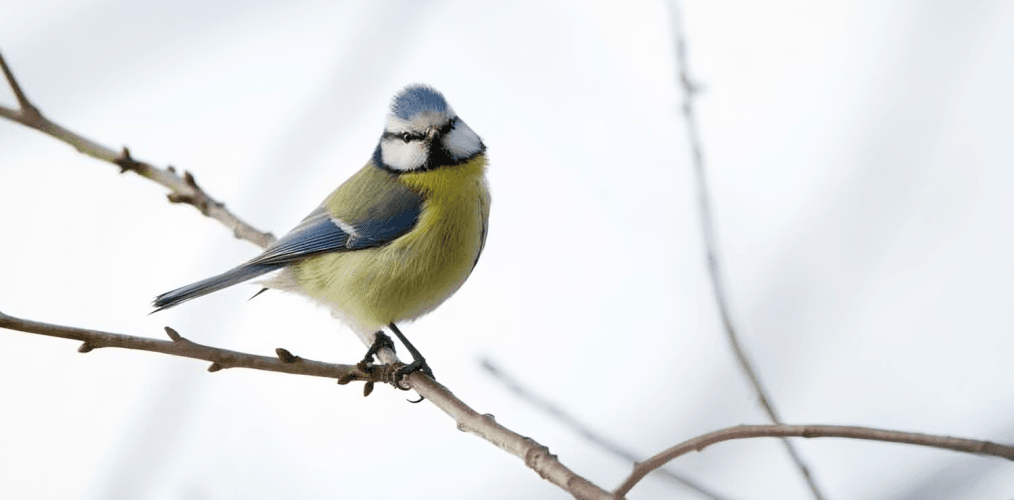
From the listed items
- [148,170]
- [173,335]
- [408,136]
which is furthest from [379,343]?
[173,335]

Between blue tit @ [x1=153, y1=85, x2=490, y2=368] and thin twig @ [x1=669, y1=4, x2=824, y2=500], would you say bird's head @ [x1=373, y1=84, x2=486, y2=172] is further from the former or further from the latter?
thin twig @ [x1=669, y1=4, x2=824, y2=500]

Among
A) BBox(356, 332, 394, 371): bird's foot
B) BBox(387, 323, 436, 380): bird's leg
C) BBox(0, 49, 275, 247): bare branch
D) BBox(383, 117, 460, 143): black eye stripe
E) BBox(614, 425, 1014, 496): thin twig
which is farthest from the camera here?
BBox(383, 117, 460, 143): black eye stripe

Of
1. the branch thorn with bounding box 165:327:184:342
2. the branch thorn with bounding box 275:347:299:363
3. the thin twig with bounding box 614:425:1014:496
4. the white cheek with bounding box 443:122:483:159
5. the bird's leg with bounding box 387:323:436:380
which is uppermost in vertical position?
the white cheek with bounding box 443:122:483:159

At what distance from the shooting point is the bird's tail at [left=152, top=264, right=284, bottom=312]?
241 cm

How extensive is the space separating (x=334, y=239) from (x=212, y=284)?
0.37 metres

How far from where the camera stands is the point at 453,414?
186 centimetres

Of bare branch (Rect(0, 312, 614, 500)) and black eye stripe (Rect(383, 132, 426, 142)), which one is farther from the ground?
black eye stripe (Rect(383, 132, 426, 142))

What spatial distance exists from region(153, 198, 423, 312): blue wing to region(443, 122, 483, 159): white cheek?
0.18m

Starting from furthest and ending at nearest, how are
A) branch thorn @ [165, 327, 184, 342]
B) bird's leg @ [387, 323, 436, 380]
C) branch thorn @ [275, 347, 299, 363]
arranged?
bird's leg @ [387, 323, 436, 380] → branch thorn @ [275, 347, 299, 363] → branch thorn @ [165, 327, 184, 342]

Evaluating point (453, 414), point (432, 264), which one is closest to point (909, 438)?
point (453, 414)

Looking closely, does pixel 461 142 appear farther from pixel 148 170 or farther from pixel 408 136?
pixel 148 170

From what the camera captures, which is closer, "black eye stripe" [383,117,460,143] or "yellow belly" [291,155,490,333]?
"yellow belly" [291,155,490,333]

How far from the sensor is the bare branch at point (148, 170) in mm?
2148

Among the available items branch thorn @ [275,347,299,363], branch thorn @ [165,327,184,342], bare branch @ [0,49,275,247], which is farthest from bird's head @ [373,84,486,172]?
branch thorn @ [165,327,184,342]
